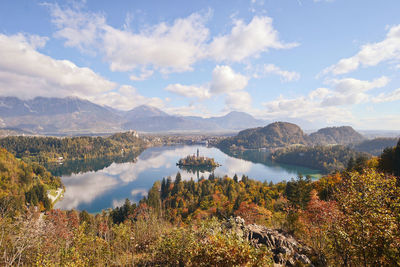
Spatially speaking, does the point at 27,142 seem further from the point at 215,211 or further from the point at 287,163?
the point at 287,163

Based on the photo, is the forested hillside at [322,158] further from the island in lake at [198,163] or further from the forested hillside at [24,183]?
the forested hillside at [24,183]

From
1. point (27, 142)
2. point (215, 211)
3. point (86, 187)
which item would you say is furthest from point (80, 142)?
point (215, 211)

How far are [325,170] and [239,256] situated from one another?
435 ft

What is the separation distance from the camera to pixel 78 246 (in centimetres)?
1059

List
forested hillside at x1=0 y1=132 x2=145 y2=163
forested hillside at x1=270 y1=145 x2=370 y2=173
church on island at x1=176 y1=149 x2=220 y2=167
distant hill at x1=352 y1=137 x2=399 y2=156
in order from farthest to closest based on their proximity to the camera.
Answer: distant hill at x1=352 y1=137 x2=399 y2=156
forested hillside at x1=0 y1=132 x2=145 y2=163
church on island at x1=176 y1=149 x2=220 y2=167
forested hillside at x1=270 y1=145 x2=370 y2=173

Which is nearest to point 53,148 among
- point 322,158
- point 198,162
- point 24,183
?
point 24,183

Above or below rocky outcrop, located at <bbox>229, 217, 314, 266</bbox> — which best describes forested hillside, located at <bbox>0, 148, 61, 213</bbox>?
below

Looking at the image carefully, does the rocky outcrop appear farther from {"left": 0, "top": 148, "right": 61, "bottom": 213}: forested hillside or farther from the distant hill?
the distant hill

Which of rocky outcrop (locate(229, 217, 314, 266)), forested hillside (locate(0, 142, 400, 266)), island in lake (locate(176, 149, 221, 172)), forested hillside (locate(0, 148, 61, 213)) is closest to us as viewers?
forested hillside (locate(0, 142, 400, 266))

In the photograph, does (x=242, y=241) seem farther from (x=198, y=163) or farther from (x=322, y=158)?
(x=322, y=158)

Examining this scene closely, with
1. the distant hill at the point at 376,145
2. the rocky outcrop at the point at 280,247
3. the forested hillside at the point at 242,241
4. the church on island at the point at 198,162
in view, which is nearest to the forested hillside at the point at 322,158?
the distant hill at the point at 376,145

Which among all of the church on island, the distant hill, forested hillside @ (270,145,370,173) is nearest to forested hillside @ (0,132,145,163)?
the church on island

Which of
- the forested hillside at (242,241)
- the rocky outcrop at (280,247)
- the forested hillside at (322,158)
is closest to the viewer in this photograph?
the forested hillside at (242,241)

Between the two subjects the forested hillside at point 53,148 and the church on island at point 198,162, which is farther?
the forested hillside at point 53,148
